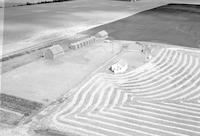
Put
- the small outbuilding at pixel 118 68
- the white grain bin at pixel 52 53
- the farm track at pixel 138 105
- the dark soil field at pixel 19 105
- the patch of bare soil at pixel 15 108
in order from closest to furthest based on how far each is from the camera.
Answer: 1. the farm track at pixel 138 105
2. the patch of bare soil at pixel 15 108
3. the dark soil field at pixel 19 105
4. the small outbuilding at pixel 118 68
5. the white grain bin at pixel 52 53

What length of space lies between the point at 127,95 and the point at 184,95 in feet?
12.6

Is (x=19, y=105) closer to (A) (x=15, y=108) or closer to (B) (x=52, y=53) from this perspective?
(A) (x=15, y=108)

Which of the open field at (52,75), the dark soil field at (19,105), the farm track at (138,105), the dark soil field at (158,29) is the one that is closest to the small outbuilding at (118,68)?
the farm track at (138,105)

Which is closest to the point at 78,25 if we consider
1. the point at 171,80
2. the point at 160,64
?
the point at 160,64

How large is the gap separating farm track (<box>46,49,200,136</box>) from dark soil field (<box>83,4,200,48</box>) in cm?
1054

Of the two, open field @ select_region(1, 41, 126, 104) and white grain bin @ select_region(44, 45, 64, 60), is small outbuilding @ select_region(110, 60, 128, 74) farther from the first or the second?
white grain bin @ select_region(44, 45, 64, 60)

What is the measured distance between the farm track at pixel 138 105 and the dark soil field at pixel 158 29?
1054 cm

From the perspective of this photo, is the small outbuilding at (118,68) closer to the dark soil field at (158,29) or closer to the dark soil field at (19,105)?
the dark soil field at (19,105)

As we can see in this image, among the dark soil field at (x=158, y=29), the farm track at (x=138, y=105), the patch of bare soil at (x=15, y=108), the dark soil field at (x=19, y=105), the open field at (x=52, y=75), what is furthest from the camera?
the dark soil field at (x=158, y=29)

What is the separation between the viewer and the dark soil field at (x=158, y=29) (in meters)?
30.8

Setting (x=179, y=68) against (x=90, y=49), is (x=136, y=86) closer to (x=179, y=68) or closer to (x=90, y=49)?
(x=179, y=68)

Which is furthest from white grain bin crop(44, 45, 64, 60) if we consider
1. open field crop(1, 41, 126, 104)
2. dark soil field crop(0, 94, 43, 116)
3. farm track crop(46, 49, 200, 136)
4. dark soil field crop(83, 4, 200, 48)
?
dark soil field crop(83, 4, 200, 48)

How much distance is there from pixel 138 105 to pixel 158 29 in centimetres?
2393

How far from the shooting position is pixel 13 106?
14.3 metres
